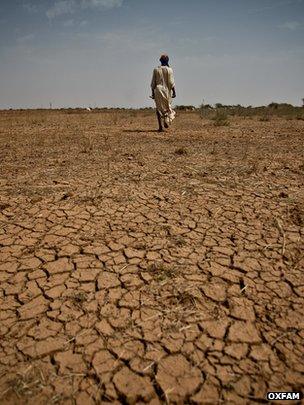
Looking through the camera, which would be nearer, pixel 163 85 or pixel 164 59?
pixel 164 59

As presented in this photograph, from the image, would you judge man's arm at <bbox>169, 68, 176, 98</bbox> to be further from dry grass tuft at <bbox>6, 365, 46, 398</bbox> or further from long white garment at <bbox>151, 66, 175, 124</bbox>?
dry grass tuft at <bbox>6, 365, 46, 398</bbox>

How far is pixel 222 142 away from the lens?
6645 millimetres

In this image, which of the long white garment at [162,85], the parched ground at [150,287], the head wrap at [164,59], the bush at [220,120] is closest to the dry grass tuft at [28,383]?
the parched ground at [150,287]

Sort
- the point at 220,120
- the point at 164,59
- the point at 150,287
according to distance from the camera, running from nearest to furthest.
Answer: the point at 150,287
the point at 164,59
the point at 220,120

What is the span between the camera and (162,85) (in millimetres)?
7445

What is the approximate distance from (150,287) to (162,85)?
6.37m

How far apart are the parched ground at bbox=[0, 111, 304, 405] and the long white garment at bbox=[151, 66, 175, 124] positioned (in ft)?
12.8

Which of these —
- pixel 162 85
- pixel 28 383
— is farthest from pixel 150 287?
pixel 162 85

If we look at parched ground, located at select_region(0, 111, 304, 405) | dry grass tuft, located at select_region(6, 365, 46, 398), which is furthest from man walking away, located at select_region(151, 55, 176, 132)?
dry grass tuft, located at select_region(6, 365, 46, 398)

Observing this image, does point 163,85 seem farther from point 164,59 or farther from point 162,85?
point 164,59

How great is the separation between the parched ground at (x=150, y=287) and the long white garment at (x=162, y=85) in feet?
12.8

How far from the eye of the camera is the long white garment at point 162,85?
7.27 m

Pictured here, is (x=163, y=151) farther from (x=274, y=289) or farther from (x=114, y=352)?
(x=114, y=352)

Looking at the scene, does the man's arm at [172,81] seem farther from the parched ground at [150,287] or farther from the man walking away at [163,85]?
the parched ground at [150,287]
